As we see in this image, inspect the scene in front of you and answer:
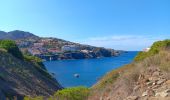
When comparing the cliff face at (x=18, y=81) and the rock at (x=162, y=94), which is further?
the cliff face at (x=18, y=81)

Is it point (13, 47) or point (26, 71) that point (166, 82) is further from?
point (13, 47)

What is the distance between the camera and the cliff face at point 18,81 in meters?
38.8

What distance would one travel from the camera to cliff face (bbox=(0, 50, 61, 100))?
3884 centimetres

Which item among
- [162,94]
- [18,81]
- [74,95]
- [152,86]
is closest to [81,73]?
[18,81]

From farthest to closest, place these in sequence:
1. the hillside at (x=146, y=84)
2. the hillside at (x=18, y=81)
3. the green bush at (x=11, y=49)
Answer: the green bush at (x=11, y=49) → the hillside at (x=18, y=81) → the hillside at (x=146, y=84)

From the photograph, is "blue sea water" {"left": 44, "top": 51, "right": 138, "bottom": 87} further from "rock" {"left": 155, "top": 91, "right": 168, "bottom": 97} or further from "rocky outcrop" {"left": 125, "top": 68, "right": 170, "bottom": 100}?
"rock" {"left": 155, "top": 91, "right": 168, "bottom": 97}

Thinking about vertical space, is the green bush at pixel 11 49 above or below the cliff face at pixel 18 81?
above

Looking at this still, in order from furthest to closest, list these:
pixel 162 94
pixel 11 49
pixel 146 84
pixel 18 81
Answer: pixel 11 49, pixel 18 81, pixel 146 84, pixel 162 94

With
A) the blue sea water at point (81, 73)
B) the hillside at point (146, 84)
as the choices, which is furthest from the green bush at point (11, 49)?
the hillside at point (146, 84)

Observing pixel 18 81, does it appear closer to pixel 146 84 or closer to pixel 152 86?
pixel 146 84

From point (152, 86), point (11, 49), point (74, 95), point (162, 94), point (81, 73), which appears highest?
point (11, 49)

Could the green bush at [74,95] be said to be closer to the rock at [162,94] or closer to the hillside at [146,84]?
the hillside at [146,84]

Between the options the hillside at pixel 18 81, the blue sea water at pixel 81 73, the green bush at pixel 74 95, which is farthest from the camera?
the blue sea water at pixel 81 73

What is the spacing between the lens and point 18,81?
4566 cm
